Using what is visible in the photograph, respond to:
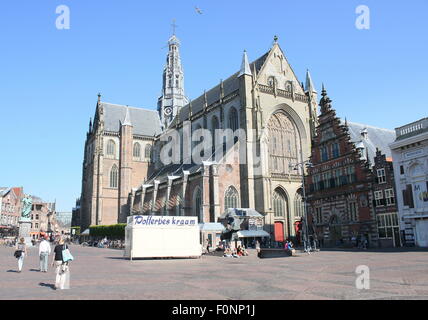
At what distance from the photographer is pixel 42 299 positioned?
910 cm

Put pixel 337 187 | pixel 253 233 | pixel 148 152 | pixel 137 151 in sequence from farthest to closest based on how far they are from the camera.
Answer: pixel 148 152 → pixel 137 151 → pixel 253 233 → pixel 337 187

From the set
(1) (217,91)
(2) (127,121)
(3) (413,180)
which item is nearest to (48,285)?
(3) (413,180)

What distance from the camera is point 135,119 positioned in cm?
7619

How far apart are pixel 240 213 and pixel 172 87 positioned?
162ft

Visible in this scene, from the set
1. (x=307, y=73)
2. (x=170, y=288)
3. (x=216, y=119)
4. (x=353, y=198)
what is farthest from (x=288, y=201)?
(x=170, y=288)

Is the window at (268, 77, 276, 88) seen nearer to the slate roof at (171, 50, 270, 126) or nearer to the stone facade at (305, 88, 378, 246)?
the slate roof at (171, 50, 270, 126)

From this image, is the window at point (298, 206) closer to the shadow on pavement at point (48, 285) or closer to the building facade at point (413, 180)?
the building facade at point (413, 180)

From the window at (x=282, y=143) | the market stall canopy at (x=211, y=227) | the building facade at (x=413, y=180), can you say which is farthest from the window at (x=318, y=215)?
the market stall canopy at (x=211, y=227)

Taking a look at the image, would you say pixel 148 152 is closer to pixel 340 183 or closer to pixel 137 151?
pixel 137 151

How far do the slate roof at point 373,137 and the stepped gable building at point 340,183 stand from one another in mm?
154

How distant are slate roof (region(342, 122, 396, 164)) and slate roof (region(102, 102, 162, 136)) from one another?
42.0 m

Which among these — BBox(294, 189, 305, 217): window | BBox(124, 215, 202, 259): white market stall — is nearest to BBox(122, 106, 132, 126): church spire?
BBox(294, 189, 305, 217): window
